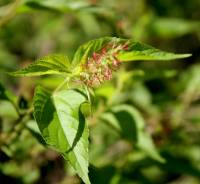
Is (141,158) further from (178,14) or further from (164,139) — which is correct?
(178,14)

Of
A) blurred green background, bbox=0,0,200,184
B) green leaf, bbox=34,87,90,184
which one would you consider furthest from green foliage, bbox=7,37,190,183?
blurred green background, bbox=0,0,200,184

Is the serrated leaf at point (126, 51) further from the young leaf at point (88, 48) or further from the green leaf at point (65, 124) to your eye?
the green leaf at point (65, 124)

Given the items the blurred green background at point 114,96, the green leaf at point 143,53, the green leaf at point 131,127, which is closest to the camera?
the green leaf at point 143,53

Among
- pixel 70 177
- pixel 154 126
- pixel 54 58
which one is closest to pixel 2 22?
pixel 54 58

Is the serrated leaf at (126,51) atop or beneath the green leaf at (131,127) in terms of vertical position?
atop

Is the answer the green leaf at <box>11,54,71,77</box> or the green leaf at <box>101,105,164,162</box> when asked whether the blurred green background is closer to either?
the green leaf at <box>101,105,164,162</box>

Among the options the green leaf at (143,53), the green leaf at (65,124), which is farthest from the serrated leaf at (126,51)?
the green leaf at (65,124)

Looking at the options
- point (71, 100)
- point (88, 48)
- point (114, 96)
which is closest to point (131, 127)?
Result: point (114, 96)

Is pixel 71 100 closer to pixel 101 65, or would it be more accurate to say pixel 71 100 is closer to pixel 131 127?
pixel 101 65
